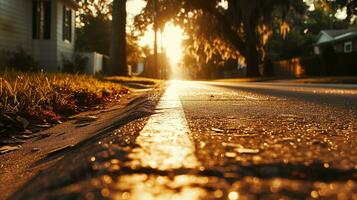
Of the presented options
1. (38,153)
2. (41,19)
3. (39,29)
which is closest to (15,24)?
(39,29)

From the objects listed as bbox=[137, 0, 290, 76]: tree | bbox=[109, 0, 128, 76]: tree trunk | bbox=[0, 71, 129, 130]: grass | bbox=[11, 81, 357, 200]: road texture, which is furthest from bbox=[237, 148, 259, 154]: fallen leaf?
bbox=[137, 0, 290, 76]: tree

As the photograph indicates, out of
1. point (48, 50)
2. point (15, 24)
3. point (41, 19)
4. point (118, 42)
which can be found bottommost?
point (48, 50)

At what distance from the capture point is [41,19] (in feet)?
78.5

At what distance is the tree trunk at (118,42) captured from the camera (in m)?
21.3

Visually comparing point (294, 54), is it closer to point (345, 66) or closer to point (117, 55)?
point (345, 66)

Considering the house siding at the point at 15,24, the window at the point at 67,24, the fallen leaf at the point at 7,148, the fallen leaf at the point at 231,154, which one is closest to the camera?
the fallen leaf at the point at 231,154

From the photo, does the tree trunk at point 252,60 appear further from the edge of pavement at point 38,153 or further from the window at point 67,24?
the edge of pavement at point 38,153

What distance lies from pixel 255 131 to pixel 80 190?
1.40 metres

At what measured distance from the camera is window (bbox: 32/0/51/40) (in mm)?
23656

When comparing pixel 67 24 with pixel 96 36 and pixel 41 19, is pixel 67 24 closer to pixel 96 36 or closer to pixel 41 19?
pixel 41 19

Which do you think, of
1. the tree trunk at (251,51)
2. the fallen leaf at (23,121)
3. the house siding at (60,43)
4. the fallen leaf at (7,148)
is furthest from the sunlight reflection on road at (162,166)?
the tree trunk at (251,51)

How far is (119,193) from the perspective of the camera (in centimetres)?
114

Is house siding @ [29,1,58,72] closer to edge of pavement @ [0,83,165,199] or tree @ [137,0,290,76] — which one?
tree @ [137,0,290,76]

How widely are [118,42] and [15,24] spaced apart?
4.77m
